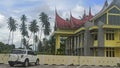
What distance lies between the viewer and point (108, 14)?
4903 centimetres

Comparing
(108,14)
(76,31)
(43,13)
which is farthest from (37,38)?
(108,14)

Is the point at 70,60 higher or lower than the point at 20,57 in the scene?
lower

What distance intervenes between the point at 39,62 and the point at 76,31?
67.2ft

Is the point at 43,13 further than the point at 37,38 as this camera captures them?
No

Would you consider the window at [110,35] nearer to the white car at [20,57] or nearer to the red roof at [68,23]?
the red roof at [68,23]

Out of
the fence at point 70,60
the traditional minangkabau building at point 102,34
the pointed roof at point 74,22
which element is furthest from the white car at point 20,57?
the pointed roof at point 74,22

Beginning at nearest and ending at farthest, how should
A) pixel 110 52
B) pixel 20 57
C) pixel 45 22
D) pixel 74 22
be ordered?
pixel 20 57
pixel 110 52
pixel 74 22
pixel 45 22

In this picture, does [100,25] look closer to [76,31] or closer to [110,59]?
[76,31]

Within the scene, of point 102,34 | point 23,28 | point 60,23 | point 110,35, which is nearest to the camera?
point 102,34

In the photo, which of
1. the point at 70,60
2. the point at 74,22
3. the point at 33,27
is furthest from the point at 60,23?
the point at 33,27

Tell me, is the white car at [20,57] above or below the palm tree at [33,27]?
below

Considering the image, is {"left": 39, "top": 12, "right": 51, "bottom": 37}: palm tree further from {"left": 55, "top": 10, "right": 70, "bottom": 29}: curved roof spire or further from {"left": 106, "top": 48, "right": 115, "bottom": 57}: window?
{"left": 106, "top": 48, "right": 115, "bottom": 57}: window

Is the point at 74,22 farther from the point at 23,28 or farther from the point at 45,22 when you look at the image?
the point at 23,28

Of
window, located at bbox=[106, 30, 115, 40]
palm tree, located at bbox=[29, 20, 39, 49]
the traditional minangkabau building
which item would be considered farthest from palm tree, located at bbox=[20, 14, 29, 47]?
window, located at bbox=[106, 30, 115, 40]
